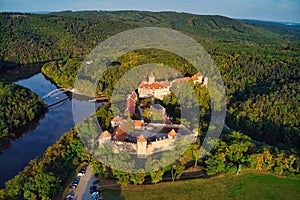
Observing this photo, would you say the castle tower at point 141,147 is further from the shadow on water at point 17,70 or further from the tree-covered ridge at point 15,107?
the shadow on water at point 17,70

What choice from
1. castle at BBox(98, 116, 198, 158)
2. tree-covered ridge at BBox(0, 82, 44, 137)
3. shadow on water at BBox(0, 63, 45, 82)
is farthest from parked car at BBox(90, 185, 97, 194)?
shadow on water at BBox(0, 63, 45, 82)

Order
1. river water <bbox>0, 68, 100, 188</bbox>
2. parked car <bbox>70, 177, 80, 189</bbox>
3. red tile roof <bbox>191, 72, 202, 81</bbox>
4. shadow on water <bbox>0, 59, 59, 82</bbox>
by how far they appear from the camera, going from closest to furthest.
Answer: parked car <bbox>70, 177, 80, 189</bbox>, river water <bbox>0, 68, 100, 188</bbox>, red tile roof <bbox>191, 72, 202, 81</bbox>, shadow on water <bbox>0, 59, 59, 82</bbox>

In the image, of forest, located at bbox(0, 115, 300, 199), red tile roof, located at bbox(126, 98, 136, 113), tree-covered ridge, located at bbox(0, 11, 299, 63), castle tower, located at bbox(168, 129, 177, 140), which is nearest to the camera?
forest, located at bbox(0, 115, 300, 199)

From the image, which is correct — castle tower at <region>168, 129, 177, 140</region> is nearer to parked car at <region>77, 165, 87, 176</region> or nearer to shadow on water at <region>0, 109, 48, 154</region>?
parked car at <region>77, 165, 87, 176</region>

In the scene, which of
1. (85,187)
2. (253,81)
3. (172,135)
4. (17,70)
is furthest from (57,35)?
(85,187)

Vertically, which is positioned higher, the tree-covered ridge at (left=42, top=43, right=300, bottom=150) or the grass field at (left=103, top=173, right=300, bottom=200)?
the tree-covered ridge at (left=42, top=43, right=300, bottom=150)

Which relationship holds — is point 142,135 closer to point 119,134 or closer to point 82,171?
point 119,134

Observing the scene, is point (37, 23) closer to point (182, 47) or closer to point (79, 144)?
point (182, 47)

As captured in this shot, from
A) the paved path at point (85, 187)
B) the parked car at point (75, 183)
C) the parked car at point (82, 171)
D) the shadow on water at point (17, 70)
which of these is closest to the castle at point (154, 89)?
the parked car at point (82, 171)
